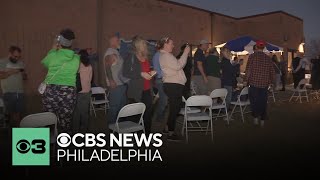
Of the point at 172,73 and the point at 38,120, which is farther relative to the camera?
the point at 172,73

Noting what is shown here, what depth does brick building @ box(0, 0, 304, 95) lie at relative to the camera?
10.8 m

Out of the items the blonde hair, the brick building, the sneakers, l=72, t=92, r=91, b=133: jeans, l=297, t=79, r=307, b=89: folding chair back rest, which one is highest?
the brick building

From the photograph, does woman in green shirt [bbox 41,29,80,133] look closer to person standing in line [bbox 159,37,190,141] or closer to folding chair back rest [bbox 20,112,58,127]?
folding chair back rest [bbox 20,112,58,127]

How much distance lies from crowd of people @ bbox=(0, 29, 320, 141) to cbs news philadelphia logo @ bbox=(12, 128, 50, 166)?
0.54 meters

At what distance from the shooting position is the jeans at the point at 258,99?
679 cm

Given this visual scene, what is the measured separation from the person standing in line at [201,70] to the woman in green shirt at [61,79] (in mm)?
3522

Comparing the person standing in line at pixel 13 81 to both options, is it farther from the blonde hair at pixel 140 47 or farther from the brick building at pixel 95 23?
the brick building at pixel 95 23

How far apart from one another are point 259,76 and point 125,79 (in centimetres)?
281

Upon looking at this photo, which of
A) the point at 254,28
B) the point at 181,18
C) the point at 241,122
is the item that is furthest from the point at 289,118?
the point at 254,28

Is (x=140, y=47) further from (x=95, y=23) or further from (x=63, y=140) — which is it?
(x=95, y=23)

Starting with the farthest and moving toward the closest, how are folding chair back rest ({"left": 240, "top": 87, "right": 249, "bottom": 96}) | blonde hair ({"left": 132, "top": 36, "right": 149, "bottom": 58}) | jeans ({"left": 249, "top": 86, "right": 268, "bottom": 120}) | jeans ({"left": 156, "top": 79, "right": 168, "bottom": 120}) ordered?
1. folding chair back rest ({"left": 240, "top": 87, "right": 249, "bottom": 96})
2. jeans ({"left": 156, "top": 79, "right": 168, "bottom": 120})
3. jeans ({"left": 249, "top": 86, "right": 268, "bottom": 120})
4. blonde hair ({"left": 132, "top": 36, "right": 149, "bottom": 58})

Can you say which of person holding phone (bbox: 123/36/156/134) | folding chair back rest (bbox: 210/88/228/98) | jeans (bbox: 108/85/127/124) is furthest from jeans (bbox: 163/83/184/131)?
folding chair back rest (bbox: 210/88/228/98)

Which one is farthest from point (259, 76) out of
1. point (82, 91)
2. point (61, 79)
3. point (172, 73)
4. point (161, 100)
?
point (61, 79)

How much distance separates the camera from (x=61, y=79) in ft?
14.3
